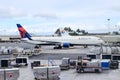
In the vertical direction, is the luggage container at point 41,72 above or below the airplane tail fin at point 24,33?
below

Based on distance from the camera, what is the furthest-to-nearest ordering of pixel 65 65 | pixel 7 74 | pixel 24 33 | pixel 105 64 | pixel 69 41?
pixel 24 33, pixel 69 41, pixel 65 65, pixel 105 64, pixel 7 74

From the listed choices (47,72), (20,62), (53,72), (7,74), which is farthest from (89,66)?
(7,74)

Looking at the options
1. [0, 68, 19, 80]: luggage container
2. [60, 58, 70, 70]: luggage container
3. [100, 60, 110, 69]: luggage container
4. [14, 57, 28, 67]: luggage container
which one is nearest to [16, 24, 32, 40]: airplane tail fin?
[14, 57, 28, 67]: luggage container

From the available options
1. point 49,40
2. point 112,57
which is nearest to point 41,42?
point 49,40

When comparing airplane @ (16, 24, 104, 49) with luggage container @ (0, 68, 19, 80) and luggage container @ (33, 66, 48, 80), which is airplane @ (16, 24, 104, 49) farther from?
luggage container @ (0, 68, 19, 80)

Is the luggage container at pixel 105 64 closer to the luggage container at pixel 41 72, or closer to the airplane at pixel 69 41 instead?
the luggage container at pixel 41 72

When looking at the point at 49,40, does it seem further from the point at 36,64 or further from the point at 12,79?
the point at 12,79

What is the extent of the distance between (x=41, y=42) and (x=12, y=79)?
71.5 metres

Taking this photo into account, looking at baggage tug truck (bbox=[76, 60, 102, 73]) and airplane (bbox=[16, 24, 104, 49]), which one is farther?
airplane (bbox=[16, 24, 104, 49])

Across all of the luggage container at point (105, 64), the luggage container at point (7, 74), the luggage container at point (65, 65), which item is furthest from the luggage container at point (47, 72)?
the luggage container at point (105, 64)

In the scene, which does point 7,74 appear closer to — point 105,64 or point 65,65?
point 65,65

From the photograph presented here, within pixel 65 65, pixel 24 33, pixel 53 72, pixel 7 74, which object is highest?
pixel 24 33

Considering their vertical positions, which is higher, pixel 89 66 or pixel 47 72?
pixel 47 72

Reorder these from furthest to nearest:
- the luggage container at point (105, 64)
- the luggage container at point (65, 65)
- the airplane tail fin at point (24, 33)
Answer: the airplane tail fin at point (24, 33) → the luggage container at point (65, 65) → the luggage container at point (105, 64)
